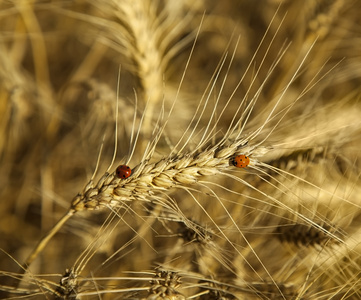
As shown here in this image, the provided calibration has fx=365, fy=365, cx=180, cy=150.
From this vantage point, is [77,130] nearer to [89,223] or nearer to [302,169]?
[89,223]

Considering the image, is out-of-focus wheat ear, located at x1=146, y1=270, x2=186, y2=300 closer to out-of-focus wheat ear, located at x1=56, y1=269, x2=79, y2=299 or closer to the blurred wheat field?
the blurred wheat field

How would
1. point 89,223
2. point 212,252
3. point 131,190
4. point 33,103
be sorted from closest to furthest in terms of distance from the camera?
point 131,190 < point 212,252 < point 89,223 < point 33,103

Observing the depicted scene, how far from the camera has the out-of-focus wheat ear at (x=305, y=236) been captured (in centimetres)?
145

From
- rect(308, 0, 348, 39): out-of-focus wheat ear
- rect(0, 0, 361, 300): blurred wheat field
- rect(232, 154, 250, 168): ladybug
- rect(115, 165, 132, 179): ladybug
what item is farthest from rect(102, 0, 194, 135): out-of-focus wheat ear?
rect(308, 0, 348, 39): out-of-focus wheat ear

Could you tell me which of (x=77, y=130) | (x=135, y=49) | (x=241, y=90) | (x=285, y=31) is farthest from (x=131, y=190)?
(x=285, y=31)

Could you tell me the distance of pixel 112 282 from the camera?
1.64m

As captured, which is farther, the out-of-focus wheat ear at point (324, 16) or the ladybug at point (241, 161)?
the out-of-focus wheat ear at point (324, 16)

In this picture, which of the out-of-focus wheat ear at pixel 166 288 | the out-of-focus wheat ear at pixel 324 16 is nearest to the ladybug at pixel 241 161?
the out-of-focus wheat ear at pixel 166 288

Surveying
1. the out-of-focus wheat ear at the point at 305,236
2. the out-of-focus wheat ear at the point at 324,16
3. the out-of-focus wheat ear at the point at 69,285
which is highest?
the out-of-focus wheat ear at the point at 324,16

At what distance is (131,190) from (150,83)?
769 millimetres

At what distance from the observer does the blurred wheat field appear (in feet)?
4.03

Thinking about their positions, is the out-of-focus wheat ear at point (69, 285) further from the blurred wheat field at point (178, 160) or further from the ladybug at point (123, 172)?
the ladybug at point (123, 172)

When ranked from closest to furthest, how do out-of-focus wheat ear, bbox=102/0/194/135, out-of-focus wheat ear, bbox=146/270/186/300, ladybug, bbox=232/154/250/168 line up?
ladybug, bbox=232/154/250/168 → out-of-focus wheat ear, bbox=146/270/186/300 → out-of-focus wheat ear, bbox=102/0/194/135

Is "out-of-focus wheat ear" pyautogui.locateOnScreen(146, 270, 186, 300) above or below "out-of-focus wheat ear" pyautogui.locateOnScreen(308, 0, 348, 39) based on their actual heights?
below
